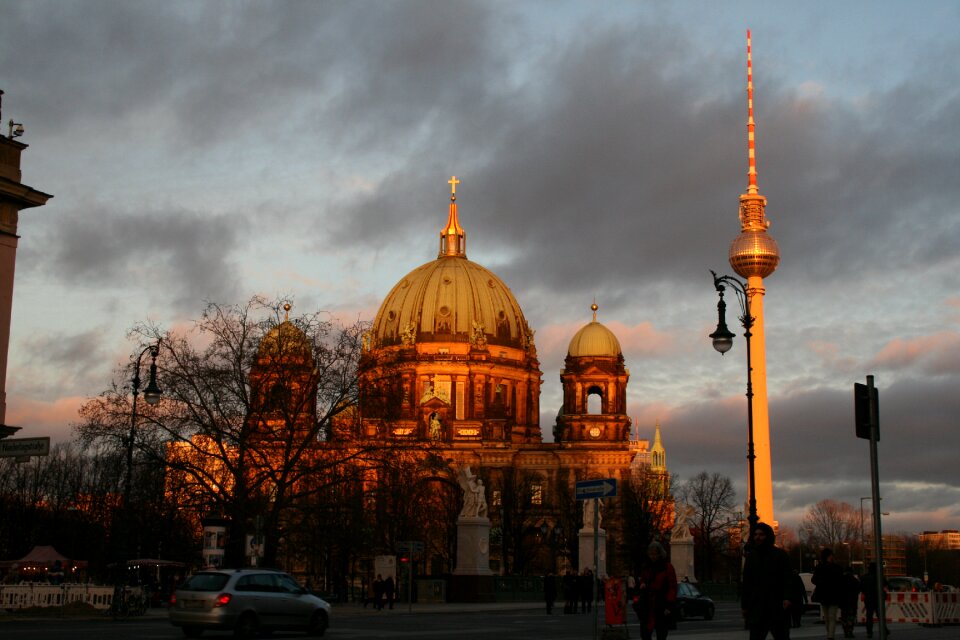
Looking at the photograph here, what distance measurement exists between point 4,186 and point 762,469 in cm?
7286

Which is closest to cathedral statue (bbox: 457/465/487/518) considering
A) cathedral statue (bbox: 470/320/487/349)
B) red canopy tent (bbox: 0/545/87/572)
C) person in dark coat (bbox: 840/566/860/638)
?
red canopy tent (bbox: 0/545/87/572)

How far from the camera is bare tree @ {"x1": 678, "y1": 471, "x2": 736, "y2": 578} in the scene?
106375mm

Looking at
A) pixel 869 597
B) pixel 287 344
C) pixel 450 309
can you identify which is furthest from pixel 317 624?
pixel 450 309

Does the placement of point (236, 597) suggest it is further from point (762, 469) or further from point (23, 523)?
point (762, 469)

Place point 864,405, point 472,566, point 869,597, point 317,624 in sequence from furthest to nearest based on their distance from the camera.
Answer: point 472,566 → point 317,624 → point 869,597 → point 864,405

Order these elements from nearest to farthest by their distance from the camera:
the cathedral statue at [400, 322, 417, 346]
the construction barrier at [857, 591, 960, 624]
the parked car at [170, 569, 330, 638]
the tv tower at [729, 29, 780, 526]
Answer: the parked car at [170, 569, 330, 638]
the construction barrier at [857, 591, 960, 624]
the tv tower at [729, 29, 780, 526]
the cathedral statue at [400, 322, 417, 346]

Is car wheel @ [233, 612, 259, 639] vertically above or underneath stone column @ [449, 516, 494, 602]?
underneath

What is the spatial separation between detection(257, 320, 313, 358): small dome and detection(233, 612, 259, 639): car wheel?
93.1 feet

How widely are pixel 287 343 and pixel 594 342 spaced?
7077 cm

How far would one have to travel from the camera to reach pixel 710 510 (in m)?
112

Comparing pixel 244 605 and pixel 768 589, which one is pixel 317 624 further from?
pixel 768 589

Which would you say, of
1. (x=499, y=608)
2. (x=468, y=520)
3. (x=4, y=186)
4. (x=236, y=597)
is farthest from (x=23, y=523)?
(x=236, y=597)

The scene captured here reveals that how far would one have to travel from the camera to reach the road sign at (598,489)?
72.7 feet

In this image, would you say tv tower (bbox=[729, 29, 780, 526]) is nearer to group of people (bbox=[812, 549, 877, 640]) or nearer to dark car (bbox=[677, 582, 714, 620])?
dark car (bbox=[677, 582, 714, 620])
